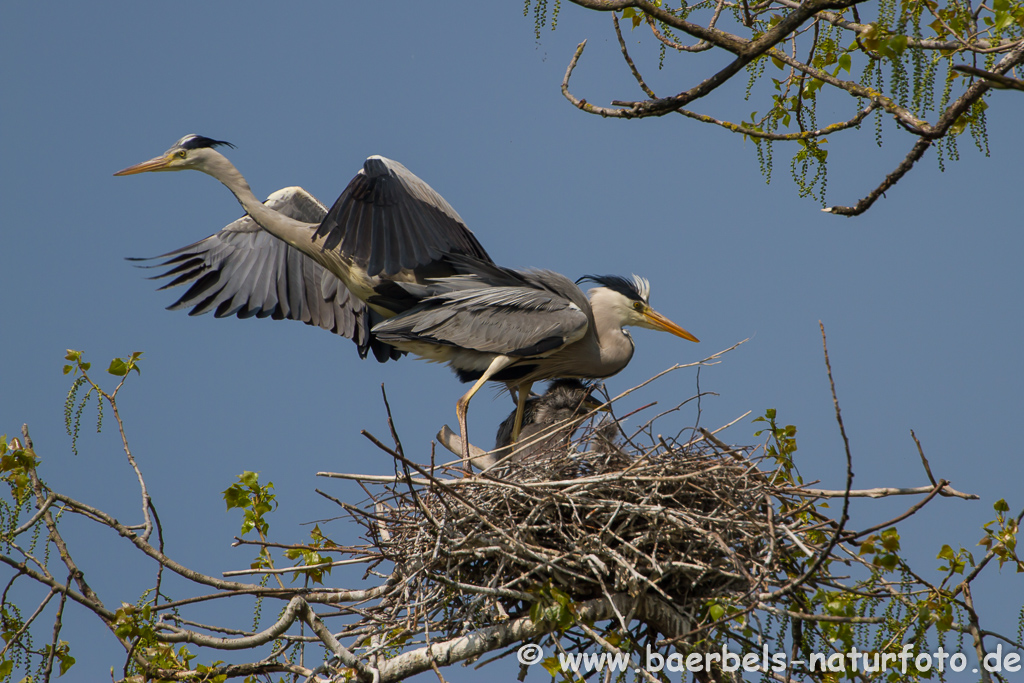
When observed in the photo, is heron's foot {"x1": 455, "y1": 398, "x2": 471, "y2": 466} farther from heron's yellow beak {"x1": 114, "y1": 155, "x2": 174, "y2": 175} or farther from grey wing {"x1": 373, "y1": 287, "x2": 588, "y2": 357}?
heron's yellow beak {"x1": 114, "y1": 155, "x2": 174, "y2": 175}

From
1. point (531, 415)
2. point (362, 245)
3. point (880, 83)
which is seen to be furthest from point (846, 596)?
point (362, 245)

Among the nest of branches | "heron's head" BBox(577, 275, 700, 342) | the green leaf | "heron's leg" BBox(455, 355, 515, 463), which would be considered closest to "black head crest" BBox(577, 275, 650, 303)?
"heron's head" BBox(577, 275, 700, 342)

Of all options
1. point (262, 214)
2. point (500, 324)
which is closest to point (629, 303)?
point (500, 324)

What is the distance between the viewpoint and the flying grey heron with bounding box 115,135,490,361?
18.8 ft

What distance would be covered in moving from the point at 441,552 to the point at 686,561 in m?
1.02

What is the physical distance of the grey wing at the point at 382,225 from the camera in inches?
223

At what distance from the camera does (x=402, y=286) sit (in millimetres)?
6406

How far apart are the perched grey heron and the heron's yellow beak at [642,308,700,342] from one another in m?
0.86

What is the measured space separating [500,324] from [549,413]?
638 millimetres

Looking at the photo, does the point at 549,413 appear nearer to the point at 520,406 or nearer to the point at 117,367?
the point at 520,406

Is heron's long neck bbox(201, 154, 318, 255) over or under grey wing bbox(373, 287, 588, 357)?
over

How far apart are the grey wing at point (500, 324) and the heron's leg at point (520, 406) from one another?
37 centimetres

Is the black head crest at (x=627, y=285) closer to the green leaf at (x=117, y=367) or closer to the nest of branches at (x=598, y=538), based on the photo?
the nest of branches at (x=598, y=538)

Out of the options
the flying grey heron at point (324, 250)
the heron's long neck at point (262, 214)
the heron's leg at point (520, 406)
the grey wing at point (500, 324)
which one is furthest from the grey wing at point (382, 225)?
the heron's leg at point (520, 406)
